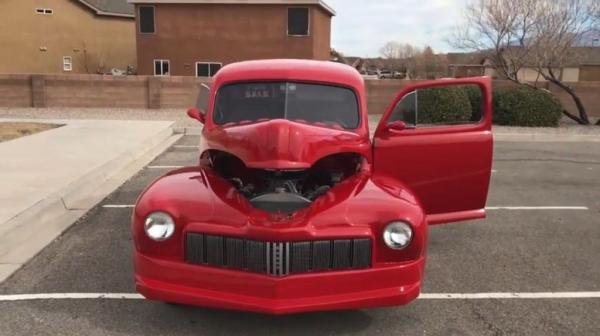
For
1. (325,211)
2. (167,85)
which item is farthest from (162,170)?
(167,85)

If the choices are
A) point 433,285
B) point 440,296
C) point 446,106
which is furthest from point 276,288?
point 446,106

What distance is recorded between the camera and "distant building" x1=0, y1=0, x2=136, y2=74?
41.0 meters

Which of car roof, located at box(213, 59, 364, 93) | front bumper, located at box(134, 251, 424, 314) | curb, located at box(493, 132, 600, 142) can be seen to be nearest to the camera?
front bumper, located at box(134, 251, 424, 314)

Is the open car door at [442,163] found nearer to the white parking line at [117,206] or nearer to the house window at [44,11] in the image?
the white parking line at [117,206]

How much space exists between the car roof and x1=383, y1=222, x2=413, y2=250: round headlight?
192cm

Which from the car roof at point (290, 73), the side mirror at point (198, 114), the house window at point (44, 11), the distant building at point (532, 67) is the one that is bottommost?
the side mirror at point (198, 114)

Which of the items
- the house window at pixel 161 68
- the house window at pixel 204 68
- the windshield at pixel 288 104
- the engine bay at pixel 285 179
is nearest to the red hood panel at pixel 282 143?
the engine bay at pixel 285 179

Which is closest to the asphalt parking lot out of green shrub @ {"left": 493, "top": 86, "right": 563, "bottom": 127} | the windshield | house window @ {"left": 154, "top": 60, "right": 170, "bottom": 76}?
the windshield

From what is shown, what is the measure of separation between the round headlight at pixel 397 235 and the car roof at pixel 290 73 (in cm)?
192

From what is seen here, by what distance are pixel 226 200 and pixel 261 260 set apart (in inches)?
19.8

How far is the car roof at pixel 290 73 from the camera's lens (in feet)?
17.0

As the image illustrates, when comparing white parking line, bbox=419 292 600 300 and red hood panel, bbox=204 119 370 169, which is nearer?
red hood panel, bbox=204 119 370 169

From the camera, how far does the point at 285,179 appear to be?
4359 mm

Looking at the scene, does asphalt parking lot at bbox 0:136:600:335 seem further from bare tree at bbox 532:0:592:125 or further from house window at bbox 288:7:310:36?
house window at bbox 288:7:310:36
